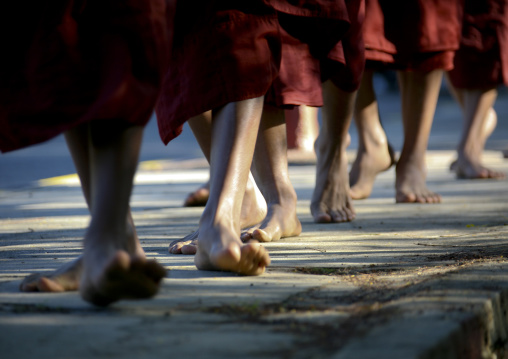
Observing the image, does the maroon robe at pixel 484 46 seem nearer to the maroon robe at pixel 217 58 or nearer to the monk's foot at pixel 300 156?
the monk's foot at pixel 300 156

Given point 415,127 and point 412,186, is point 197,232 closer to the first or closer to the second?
point 412,186

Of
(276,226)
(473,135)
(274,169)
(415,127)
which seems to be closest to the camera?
(276,226)

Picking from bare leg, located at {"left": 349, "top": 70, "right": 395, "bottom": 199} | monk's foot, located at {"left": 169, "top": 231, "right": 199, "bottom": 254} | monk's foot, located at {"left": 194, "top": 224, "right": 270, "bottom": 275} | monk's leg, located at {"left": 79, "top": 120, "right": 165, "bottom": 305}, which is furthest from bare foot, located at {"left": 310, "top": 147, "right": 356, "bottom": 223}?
monk's leg, located at {"left": 79, "top": 120, "right": 165, "bottom": 305}

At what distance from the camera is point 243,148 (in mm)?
2402

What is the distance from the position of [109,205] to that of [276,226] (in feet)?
4.24

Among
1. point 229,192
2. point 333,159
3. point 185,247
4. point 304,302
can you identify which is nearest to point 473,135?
point 333,159

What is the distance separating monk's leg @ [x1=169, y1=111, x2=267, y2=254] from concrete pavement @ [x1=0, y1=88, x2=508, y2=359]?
79 mm

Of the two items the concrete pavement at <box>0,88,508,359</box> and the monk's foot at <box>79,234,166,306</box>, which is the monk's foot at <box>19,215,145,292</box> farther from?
the monk's foot at <box>79,234,166,306</box>

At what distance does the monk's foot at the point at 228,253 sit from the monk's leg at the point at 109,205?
1.09 ft

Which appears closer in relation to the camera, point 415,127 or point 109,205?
point 109,205

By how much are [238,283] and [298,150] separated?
495 cm

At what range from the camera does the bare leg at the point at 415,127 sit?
4.46m

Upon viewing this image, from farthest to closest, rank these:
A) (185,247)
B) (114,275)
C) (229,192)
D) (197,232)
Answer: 1. (197,232)
2. (185,247)
3. (229,192)
4. (114,275)

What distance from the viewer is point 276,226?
119 inches
